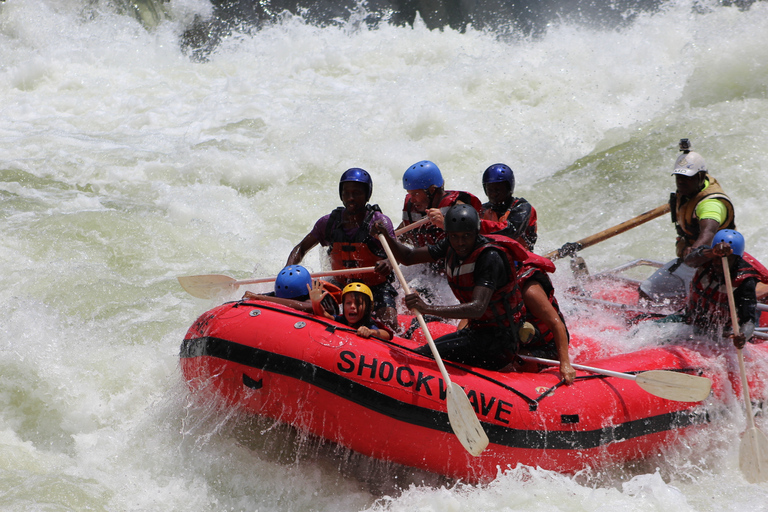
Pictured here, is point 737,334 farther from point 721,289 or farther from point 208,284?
point 208,284

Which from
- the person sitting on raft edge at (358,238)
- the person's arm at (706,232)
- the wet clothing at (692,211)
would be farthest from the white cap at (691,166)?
the person sitting on raft edge at (358,238)

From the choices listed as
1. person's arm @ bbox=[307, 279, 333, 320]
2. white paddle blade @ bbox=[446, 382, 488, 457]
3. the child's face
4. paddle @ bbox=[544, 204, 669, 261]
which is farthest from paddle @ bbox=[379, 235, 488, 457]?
paddle @ bbox=[544, 204, 669, 261]

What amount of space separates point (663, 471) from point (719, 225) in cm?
164

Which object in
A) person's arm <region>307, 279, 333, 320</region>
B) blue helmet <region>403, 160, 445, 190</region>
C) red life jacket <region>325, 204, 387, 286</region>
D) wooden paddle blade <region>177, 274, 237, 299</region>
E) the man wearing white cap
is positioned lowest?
wooden paddle blade <region>177, 274, 237, 299</region>

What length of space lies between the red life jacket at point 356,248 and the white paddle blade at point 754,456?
2.39 meters

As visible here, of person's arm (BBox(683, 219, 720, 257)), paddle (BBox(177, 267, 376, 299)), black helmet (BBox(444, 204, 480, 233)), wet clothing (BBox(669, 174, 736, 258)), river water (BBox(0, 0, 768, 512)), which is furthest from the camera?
paddle (BBox(177, 267, 376, 299))

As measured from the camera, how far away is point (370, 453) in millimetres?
3744

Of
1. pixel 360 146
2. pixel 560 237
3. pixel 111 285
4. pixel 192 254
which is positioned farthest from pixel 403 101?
pixel 111 285

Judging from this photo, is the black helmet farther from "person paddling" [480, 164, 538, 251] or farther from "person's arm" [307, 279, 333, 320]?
"person paddling" [480, 164, 538, 251]

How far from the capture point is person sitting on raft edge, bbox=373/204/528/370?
358cm

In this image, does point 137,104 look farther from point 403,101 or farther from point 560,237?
point 560,237

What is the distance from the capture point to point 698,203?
15.3 feet

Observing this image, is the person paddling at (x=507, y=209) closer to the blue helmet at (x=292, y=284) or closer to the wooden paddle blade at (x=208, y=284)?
the blue helmet at (x=292, y=284)

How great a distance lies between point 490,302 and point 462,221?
21.2 inches
